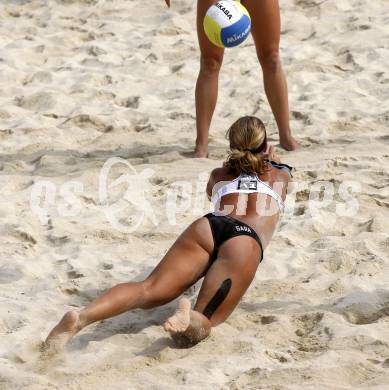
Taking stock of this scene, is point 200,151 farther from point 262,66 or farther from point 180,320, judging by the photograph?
point 180,320

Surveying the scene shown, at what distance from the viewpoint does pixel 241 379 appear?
321cm

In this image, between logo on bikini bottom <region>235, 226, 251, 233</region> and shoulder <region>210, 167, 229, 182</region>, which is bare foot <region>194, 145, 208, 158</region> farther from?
logo on bikini bottom <region>235, 226, 251, 233</region>

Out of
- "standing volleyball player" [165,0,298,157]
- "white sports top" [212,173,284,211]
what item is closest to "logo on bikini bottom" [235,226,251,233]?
"white sports top" [212,173,284,211]

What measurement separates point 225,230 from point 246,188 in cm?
32

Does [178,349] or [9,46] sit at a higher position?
[9,46]

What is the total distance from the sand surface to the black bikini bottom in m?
0.29

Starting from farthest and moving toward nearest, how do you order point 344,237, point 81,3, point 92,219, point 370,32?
point 81,3, point 370,32, point 92,219, point 344,237

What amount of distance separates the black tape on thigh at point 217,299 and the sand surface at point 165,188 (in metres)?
0.09

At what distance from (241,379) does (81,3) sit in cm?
614

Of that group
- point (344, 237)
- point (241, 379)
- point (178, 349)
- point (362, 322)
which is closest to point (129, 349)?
point (178, 349)

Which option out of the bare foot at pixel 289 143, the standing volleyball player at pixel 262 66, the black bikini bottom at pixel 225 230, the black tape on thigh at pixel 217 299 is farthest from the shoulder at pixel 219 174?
the bare foot at pixel 289 143

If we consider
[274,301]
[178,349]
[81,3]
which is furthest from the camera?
[81,3]

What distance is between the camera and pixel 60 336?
341 cm

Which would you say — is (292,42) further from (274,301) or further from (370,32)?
(274,301)
